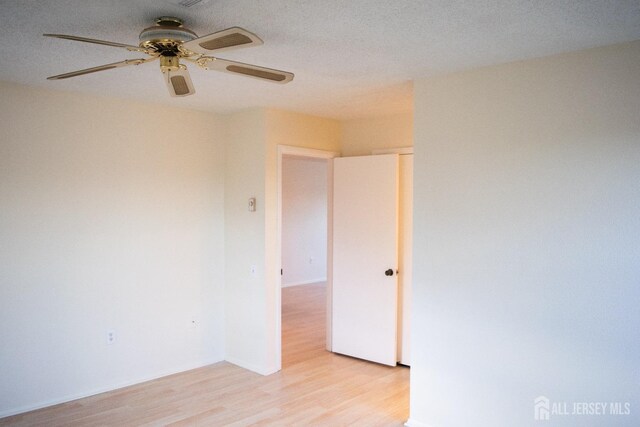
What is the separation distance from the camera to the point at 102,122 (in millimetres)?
3895

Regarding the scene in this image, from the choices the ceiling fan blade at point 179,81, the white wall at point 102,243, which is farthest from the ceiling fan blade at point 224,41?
the white wall at point 102,243

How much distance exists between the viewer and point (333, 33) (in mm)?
2355

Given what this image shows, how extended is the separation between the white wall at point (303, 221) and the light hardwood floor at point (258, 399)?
402cm

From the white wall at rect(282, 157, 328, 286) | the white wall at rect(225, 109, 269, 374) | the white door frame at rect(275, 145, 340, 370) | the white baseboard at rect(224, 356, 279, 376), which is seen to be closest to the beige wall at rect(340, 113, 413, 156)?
the white door frame at rect(275, 145, 340, 370)

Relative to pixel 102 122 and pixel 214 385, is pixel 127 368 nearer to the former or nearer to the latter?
pixel 214 385

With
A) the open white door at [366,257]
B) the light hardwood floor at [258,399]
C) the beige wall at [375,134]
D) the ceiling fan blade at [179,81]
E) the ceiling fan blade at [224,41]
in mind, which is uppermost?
the beige wall at [375,134]

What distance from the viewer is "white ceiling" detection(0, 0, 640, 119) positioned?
2.02 m

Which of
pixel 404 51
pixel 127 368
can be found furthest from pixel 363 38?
pixel 127 368

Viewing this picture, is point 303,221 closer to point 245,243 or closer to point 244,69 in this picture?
point 245,243

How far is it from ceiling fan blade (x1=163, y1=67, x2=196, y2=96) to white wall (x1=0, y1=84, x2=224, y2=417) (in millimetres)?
1701

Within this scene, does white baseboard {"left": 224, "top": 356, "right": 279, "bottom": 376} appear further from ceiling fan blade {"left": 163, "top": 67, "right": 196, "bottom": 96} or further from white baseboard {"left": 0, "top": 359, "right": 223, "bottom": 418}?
ceiling fan blade {"left": 163, "top": 67, "right": 196, "bottom": 96}

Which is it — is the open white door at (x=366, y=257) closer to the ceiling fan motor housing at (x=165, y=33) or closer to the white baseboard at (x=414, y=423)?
the white baseboard at (x=414, y=423)

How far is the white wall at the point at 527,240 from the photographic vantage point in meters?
2.48

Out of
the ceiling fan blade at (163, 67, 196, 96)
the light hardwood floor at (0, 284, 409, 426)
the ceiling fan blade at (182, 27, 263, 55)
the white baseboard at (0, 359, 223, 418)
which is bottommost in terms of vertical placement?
the light hardwood floor at (0, 284, 409, 426)
